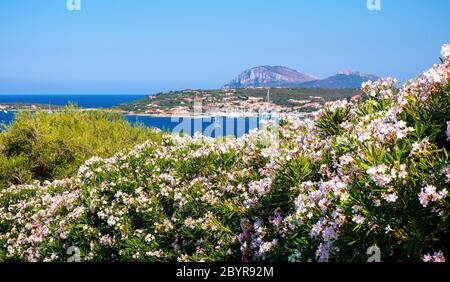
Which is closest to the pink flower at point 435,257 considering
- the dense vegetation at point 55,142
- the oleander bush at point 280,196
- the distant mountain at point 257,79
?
the oleander bush at point 280,196

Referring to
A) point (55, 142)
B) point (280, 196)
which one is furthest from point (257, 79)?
point (280, 196)

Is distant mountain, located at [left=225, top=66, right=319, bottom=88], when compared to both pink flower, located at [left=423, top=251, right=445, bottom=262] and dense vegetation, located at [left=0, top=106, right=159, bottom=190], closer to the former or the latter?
dense vegetation, located at [left=0, top=106, right=159, bottom=190]

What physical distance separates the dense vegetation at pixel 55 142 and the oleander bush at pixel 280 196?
5327 mm

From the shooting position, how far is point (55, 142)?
1448 centimetres

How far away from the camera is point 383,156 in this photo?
3199 mm

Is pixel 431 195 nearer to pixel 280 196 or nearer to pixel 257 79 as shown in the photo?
→ pixel 280 196

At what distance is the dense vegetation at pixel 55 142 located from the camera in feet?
46.1

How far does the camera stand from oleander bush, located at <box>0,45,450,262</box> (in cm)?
300

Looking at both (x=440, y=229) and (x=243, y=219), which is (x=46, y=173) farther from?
(x=440, y=229)

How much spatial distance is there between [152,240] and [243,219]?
51.6 inches

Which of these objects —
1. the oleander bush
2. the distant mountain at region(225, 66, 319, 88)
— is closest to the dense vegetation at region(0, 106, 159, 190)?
the oleander bush

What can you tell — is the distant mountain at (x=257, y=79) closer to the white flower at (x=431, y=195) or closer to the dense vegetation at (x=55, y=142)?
the dense vegetation at (x=55, y=142)
